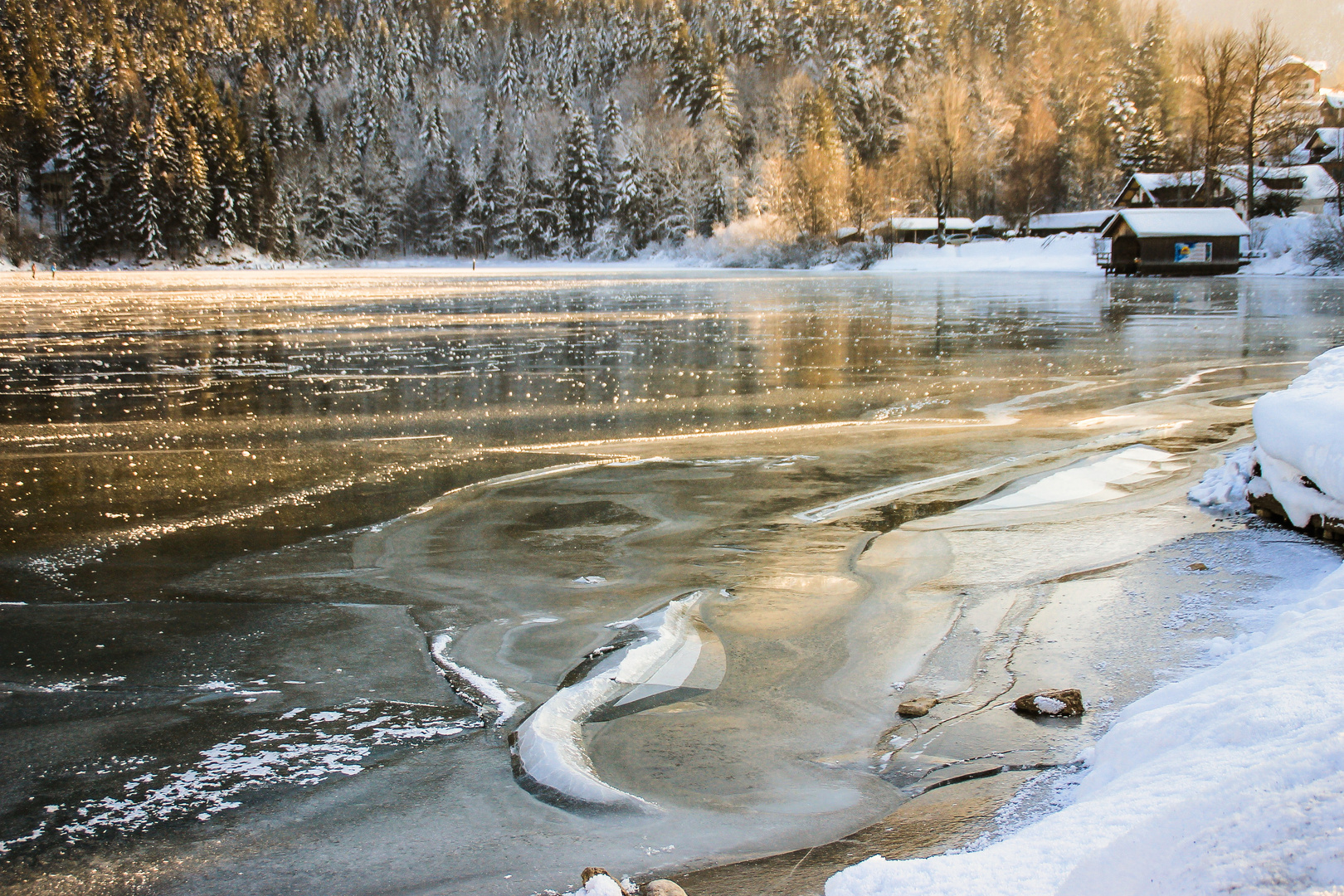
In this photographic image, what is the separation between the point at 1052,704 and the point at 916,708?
0.56 metres

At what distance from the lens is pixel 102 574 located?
604 centimetres

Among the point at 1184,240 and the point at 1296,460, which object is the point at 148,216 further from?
the point at 1296,460

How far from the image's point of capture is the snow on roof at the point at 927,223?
79.0 metres

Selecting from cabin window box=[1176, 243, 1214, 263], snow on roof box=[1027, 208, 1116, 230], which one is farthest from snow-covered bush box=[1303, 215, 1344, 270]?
snow on roof box=[1027, 208, 1116, 230]

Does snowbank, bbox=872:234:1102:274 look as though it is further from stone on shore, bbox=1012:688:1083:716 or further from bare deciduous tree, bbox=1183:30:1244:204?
stone on shore, bbox=1012:688:1083:716

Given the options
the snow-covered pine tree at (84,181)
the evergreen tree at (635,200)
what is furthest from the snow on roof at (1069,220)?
the snow-covered pine tree at (84,181)

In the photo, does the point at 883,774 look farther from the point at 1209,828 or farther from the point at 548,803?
the point at 1209,828

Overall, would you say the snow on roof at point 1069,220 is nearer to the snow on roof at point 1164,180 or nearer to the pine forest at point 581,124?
the pine forest at point 581,124

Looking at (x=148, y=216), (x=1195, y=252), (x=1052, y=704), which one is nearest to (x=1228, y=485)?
(x=1052, y=704)

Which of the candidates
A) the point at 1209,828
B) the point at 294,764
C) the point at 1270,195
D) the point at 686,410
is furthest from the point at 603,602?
the point at 1270,195

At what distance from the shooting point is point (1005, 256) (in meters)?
62.4

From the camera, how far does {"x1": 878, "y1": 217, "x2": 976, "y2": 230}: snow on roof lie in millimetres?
79000

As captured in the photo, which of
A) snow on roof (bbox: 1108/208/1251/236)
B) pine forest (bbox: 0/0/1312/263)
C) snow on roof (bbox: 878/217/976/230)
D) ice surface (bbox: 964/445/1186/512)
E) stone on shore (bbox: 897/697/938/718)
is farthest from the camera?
pine forest (bbox: 0/0/1312/263)

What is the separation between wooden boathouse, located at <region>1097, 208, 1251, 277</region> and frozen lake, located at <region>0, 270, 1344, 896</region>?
39457 mm
